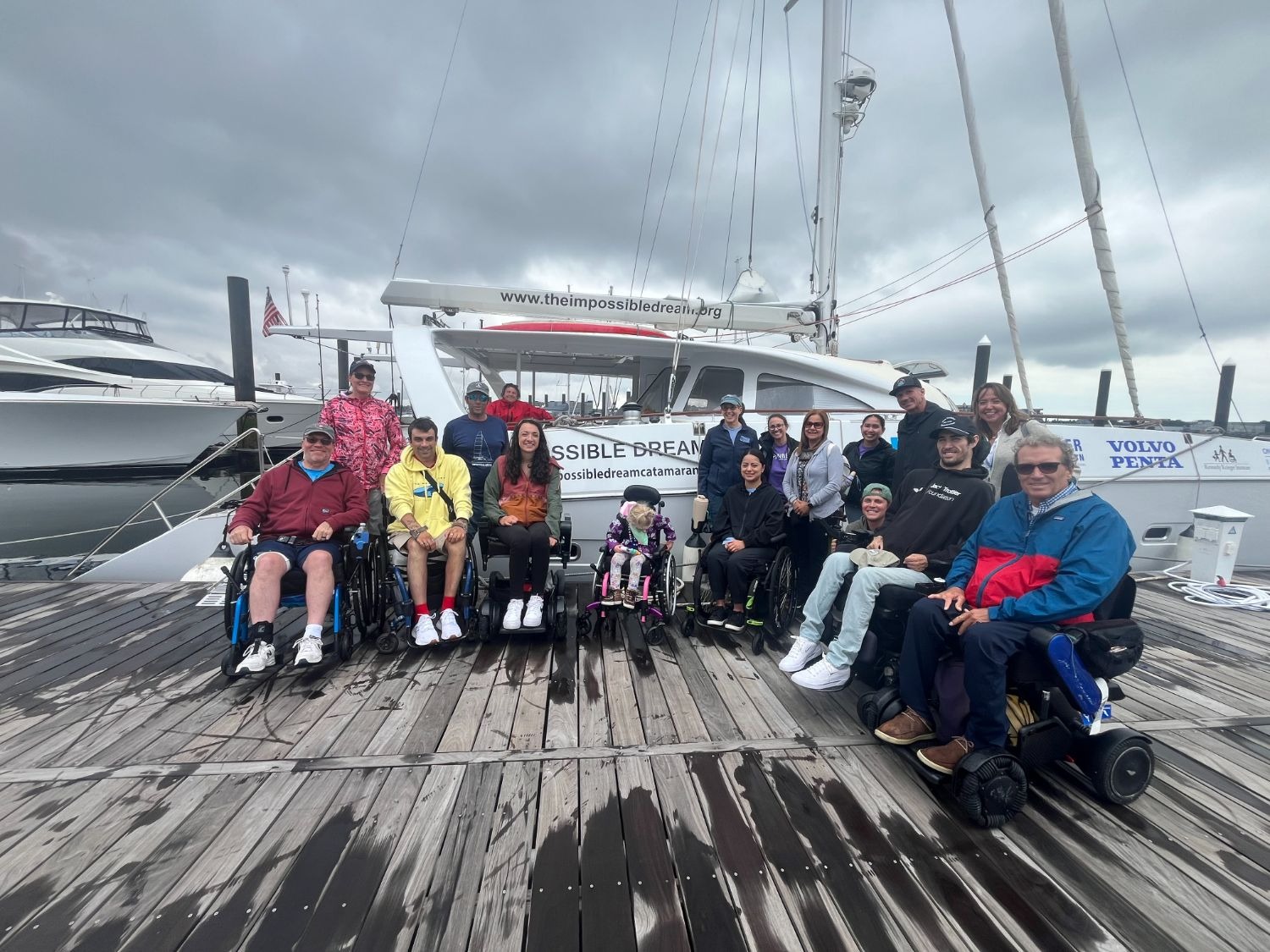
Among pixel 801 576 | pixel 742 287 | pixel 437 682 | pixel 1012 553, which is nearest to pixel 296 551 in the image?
pixel 437 682

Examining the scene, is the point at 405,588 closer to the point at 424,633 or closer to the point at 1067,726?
the point at 424,633

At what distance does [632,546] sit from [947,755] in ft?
6.97

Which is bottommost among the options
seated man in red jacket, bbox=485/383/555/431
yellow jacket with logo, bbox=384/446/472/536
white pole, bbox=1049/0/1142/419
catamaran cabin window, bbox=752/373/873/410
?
yellow jacket with logo, bbox=384/446/472/536

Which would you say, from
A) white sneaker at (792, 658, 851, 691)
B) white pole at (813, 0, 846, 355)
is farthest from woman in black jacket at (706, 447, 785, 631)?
white pole at (813, 0, 846, 355)

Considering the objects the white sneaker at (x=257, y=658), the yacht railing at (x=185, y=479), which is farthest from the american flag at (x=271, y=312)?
Answer: the white sneaker at (x=257, y=658)

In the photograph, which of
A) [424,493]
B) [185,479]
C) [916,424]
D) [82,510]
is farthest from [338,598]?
[82,510]

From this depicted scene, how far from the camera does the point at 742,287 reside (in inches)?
265

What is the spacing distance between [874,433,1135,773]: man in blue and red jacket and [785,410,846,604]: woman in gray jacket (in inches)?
51.4

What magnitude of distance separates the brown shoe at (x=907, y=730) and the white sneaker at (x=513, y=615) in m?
2.16

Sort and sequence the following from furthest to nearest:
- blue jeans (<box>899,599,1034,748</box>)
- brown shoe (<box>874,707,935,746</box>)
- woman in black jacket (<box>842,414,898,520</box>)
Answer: woman in black jacket (<box>842,414,898,520</box>)
brown shoe (<box>874,707,935,746</box>)
blue jeans (<box>899,599,1034,748</box>)

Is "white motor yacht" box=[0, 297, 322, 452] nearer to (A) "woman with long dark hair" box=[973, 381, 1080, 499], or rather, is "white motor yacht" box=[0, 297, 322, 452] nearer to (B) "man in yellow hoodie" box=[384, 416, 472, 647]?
(B) "man in yellow hoodie" box=[384, 416, 472, 647]

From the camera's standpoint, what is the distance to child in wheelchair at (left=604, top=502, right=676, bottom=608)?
362cm

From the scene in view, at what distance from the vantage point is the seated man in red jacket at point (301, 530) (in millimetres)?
2953

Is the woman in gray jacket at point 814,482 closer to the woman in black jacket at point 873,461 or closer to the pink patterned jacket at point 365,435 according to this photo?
the woman in black jacket at point 873,461
